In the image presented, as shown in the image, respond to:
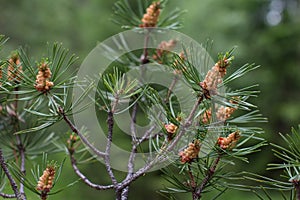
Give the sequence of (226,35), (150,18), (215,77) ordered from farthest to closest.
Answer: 1. (226,35)
2. (150,18)
3. (215,77)

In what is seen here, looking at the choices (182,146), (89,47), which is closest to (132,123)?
(182,146)

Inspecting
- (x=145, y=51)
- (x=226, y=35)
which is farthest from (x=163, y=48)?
(x=226, y=35)

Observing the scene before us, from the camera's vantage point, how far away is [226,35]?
8.84 feet

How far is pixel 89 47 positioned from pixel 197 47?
79.0 inches

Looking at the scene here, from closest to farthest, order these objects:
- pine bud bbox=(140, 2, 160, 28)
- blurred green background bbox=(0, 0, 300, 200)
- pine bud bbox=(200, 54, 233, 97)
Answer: pine bud bbox=(200, 54, 233, 97), pine bud bbox=(140, 2, 160, 28), blurred green background bbox=(0, 0, 300, 200)

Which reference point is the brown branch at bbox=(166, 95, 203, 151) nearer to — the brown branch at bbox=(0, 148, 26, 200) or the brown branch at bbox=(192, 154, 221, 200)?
the brown branch at bbox=(192, 154, 221, 200)

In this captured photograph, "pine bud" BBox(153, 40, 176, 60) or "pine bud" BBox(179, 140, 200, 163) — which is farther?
"pine bud" BBox(153, 40, 176, 60)

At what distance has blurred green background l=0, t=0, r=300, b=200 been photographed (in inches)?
96.0

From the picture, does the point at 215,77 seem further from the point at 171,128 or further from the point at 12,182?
the point at 12,182

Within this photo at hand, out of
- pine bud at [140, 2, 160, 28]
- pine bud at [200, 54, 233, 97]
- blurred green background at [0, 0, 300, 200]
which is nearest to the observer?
pine bud at [200, 54, 233, 97]

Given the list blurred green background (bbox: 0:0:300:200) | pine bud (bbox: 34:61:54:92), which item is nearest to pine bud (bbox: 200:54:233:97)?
pine bud (bbox: 34:61:54:92)

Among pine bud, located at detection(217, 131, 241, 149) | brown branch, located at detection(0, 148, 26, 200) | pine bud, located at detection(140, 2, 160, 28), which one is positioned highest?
pine bud, located at detection(140, 2, 160, 28)

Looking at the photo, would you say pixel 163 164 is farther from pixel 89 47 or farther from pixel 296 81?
pixel 296 81

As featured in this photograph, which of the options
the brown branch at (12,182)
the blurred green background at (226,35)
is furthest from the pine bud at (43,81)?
the blurred green background at (226,35)
